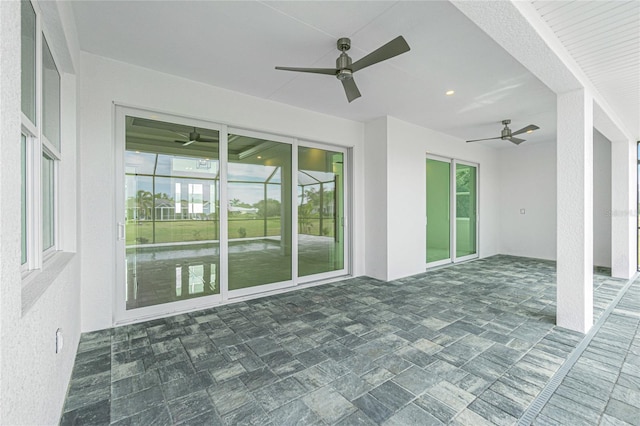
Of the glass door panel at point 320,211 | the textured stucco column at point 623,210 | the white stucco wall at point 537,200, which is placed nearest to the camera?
the glass door panel at point 320,211

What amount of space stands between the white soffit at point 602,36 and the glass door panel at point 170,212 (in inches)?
150

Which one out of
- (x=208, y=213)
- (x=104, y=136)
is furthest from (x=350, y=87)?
(x=104, y=136)

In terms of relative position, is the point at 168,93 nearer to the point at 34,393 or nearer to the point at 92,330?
the point at 92,330

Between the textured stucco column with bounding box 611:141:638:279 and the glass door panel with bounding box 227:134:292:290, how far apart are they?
20.3ft

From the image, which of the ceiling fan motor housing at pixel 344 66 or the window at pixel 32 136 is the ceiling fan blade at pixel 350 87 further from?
the window at pixel 32 136

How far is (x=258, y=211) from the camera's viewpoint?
4.38 meters

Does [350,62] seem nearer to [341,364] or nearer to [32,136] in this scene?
[32,136]

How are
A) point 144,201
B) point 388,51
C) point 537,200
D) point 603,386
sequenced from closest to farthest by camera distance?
point 603,386 < point 388,51 < point 144,201 < point 537,200

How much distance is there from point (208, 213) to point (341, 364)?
103 inches

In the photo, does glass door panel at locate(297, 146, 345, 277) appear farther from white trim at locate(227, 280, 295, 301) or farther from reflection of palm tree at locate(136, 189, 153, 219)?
reflection of palm tree at locate(136, 189, 153, 219)

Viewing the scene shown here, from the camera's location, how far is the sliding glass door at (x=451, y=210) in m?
6.26

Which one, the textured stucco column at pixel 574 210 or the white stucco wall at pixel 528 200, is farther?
the white stucco wall at pixel 528 200

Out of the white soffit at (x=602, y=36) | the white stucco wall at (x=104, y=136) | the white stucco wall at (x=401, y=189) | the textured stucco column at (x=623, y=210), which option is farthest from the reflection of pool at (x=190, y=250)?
A: the textured stucco column at (x=623, y=210)

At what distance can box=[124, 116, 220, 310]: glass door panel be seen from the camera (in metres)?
3.44
